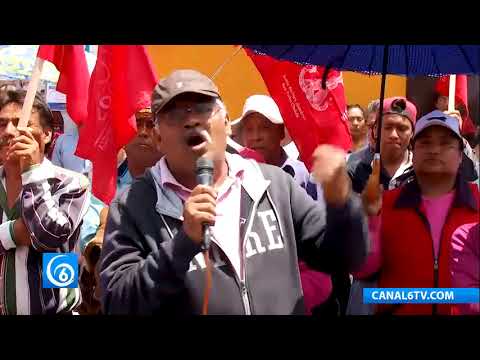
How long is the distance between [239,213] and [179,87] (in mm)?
415

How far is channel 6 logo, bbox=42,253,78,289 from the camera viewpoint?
336cm

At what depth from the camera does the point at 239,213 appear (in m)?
2.93

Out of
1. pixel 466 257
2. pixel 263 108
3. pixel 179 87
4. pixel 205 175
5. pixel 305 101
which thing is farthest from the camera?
pixel 305 101

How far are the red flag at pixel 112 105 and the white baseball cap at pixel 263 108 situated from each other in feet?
1.18

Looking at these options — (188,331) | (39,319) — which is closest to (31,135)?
(39,319)

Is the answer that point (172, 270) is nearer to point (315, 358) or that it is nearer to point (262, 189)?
point (262, 189)

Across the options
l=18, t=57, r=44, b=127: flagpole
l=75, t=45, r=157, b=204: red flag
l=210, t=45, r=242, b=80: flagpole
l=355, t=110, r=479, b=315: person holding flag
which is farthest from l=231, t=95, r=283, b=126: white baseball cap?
l=18, t=57, r=44, b=127: flagpole

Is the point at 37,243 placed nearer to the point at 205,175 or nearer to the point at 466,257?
the point at 205,175

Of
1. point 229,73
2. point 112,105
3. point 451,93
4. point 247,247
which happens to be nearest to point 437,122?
point 451,93

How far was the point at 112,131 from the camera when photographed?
3742 millimetres

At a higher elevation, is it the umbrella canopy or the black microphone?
the umbrella canopy

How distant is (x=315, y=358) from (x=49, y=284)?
0.97 metres

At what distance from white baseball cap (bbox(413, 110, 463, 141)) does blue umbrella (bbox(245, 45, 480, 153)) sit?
5.9 inches

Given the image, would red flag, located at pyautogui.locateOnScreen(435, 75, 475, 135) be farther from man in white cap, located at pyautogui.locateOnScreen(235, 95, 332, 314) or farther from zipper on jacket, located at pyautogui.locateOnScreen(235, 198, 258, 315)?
zipper on jacket, located at pyautogui.locateOnScreen(235, 198, 258, 315)
